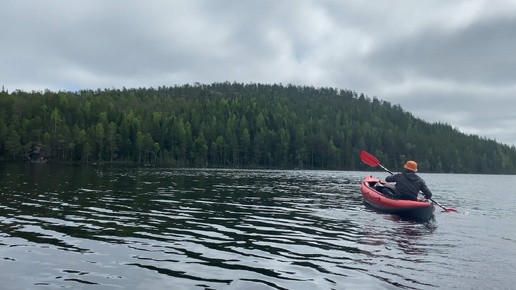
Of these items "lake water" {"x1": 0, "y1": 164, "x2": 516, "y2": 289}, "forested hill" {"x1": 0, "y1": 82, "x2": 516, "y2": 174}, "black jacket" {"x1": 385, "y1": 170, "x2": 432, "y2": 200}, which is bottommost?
"lake water" {"x1": 0, "y1": 164, "x2": 516, "y2": 289}

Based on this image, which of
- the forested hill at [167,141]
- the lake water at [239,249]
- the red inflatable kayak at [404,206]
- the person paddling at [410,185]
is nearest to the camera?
the lake water at [239,249]

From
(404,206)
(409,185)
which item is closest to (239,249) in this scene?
(404,206)

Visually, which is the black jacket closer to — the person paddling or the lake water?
the person paddling

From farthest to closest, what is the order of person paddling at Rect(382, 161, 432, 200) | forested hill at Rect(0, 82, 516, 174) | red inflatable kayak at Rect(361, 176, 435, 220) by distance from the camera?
forested hill at Rect(0, 82, 516, 174)
person paddling at Rect(382, 161, 432, 200)
red inflatable kayak at Rect(361, 176, 435, 220)

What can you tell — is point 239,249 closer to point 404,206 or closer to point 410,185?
point 404,206

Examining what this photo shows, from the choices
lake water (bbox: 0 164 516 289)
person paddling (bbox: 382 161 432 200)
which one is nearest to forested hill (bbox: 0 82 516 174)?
lake water (bbox: 0 164 516 289)

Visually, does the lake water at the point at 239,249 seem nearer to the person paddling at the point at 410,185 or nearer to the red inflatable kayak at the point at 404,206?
the red inflatable kayak at the point at 404,206

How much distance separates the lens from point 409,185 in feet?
76.6

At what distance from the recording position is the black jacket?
23128mm

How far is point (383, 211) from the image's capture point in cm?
2427

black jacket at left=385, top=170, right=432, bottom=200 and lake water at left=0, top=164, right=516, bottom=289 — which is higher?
black jacket at left=385, top=170, right=432, bottom=200

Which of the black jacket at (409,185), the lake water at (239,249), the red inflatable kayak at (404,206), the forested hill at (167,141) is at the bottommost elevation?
the lake water at (239,249)

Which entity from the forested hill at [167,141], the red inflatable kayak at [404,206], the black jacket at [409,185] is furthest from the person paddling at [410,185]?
the forested hill at [167,141]

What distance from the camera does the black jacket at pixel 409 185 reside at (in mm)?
23128
